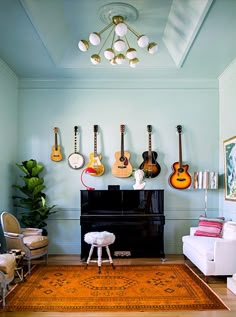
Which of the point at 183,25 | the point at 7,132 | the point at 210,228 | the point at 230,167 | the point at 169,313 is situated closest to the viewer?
the point at 169,313

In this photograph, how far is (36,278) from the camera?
4473mm

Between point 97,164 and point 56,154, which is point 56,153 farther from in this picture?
point 97,164

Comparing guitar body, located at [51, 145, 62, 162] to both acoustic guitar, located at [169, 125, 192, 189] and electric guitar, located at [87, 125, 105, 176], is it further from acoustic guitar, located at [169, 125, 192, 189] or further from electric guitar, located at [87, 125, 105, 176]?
acoustic guitar, located at [169, 125, 192, 189]

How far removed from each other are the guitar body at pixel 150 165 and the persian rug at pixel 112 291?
166cm

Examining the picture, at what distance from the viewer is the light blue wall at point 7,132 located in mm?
5254

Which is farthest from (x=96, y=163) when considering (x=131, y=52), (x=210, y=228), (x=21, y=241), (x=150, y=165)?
(x=131, y=52)

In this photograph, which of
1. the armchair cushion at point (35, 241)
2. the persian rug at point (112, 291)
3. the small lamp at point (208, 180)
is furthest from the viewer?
the small lamp at point (208, 180)

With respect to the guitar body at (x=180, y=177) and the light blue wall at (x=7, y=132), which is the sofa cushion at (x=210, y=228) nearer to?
the guitar body at (x=180, y=177)

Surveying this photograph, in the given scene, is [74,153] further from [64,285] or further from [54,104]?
[64,285]

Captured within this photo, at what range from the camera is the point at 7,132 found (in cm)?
549

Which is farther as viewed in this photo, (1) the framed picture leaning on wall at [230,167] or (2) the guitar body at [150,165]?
(2) the guitar body at [150,165]

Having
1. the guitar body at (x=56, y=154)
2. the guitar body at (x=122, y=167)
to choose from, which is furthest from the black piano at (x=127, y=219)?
the guitar body at (x=56, y=154)

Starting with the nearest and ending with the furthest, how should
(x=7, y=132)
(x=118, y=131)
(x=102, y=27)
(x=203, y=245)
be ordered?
(x=203, y=245) < (x=102, y=27) < (x=7, y=132) < (x=118, y=131)

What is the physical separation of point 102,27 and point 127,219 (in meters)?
3.02
